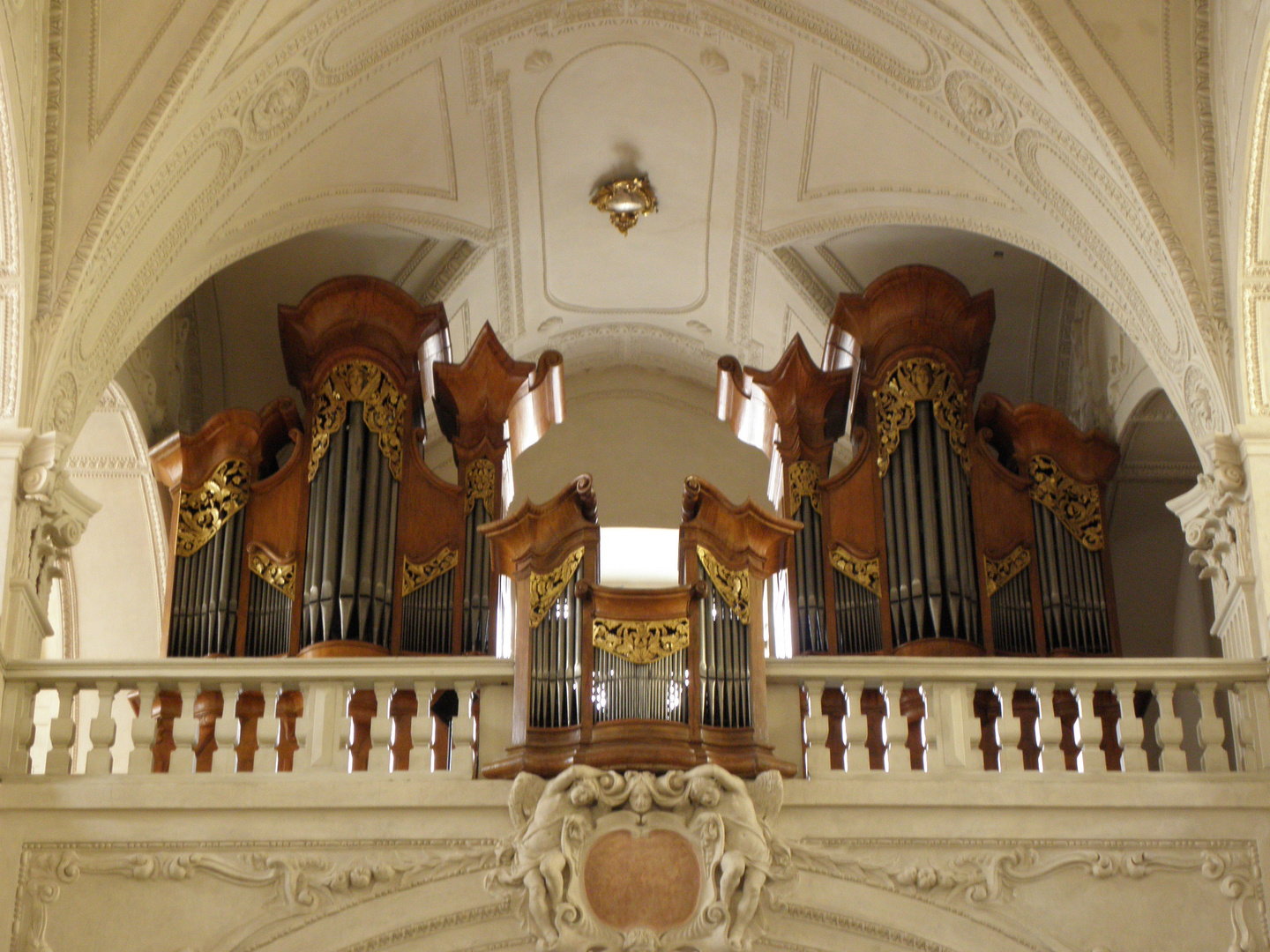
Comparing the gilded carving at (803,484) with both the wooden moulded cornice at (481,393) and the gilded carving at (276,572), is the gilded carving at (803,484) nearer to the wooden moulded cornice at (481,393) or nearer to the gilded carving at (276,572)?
the wooden moulded cornice at (481,393)

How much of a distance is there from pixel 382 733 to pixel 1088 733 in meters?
3.25

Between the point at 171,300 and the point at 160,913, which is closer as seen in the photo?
the point at 160,913

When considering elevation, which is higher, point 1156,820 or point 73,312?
point 73,312

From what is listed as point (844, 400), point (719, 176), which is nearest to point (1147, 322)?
point (844, 400)

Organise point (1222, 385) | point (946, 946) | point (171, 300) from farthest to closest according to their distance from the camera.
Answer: point (171, 300)
point (1222, 385)
point (946, 946)

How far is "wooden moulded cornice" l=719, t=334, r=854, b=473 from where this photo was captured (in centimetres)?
1191

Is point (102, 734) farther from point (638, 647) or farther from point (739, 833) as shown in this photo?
point (739, 833)

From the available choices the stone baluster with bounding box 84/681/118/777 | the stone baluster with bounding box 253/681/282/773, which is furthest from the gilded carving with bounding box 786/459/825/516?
the stone baluster with bounding box 84/681/118/777

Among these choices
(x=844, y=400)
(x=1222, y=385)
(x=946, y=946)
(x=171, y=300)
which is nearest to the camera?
(x=946, y=946)

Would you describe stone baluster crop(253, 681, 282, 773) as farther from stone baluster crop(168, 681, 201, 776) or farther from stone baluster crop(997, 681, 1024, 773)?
stone baluster crop(997, 681, 1024, 773)

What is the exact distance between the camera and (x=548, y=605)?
9617 millimetres

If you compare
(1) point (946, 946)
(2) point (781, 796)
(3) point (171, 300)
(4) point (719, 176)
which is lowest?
(1) point (946, 946)

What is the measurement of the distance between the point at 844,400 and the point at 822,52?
207cm

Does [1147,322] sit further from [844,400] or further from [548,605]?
[548,605]
